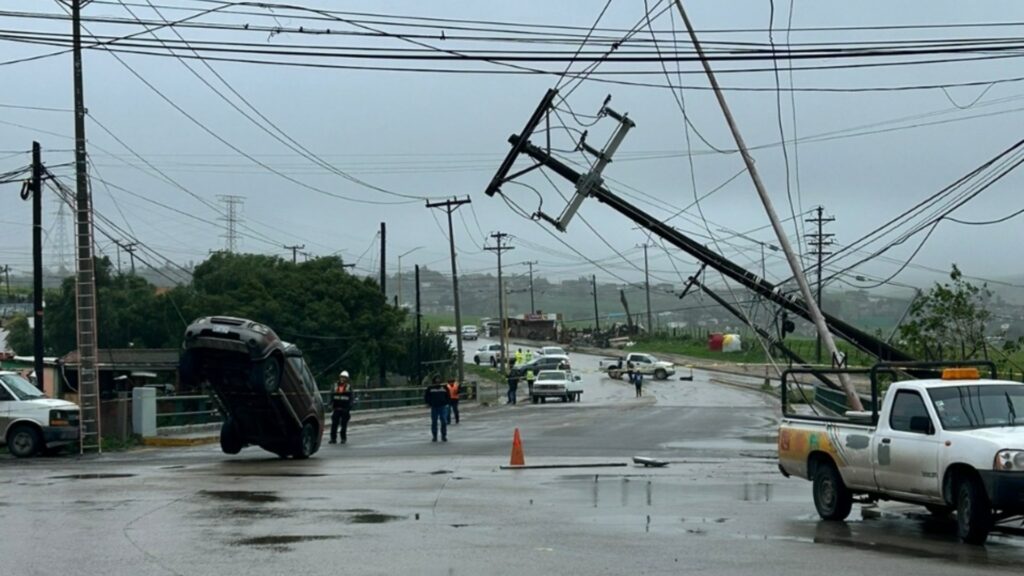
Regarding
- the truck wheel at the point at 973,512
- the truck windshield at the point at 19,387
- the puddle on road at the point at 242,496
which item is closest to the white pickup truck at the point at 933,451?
the truck wheel at the point at 973,512

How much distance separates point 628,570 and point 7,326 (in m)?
86.7

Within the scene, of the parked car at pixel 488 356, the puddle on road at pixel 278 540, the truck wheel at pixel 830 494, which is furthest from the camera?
the parked car at pixel 488 356

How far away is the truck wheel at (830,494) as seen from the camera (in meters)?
14.9

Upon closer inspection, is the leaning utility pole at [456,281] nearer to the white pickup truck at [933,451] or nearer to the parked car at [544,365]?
the parked car at [544,365]

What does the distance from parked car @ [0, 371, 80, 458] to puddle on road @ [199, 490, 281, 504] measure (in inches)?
427

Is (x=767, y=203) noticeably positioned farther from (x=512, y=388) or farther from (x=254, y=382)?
(x=512, y=388)

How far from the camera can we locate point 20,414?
27.4 m

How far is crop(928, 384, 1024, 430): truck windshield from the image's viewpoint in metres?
13.3

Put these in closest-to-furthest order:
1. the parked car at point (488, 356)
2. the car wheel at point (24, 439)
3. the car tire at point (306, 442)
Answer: the car tire at point (306, 442) < the car wheel at point (24, 439) < the parked car at point (488, 356)

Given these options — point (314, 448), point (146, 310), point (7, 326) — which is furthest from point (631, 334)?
point (314, 448)

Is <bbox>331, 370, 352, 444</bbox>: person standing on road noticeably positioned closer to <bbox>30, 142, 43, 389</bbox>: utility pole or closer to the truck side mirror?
<bbox>30, 142, 43, 389</bbox>: utility pole

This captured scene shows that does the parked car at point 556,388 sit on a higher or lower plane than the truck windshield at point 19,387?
lower

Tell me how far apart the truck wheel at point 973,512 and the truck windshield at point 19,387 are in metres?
21.0

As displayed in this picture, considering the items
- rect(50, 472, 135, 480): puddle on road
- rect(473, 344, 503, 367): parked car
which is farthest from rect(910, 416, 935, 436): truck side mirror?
rect(473, 344, 503, 367): parked car
